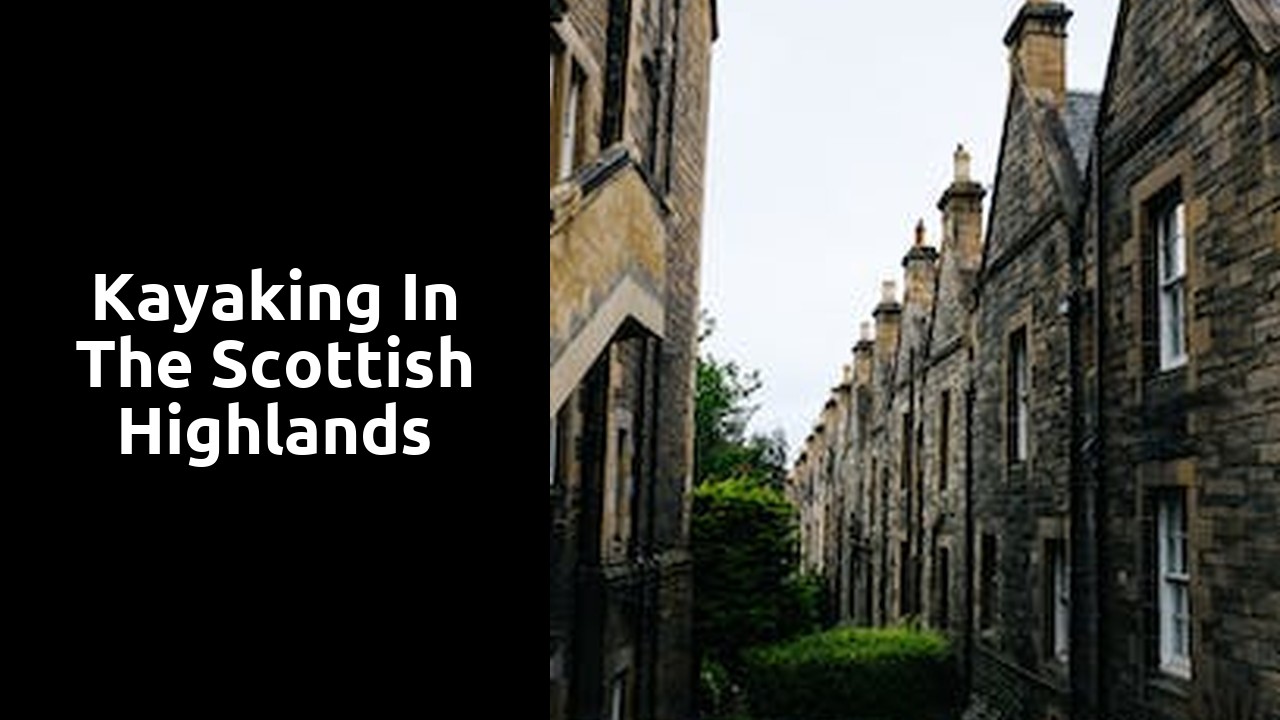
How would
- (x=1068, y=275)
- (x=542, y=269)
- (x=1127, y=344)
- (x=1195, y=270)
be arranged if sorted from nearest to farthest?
(x=542, y=269) → (x=1195, y=270) → (x=1127, y=344) → (x=1068, y=275)

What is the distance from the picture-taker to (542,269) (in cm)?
454

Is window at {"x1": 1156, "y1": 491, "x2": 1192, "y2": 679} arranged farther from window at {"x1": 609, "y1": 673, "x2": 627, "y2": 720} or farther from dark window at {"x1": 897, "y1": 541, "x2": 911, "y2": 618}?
dark window at {"x1": 897, "y1": 541, "x2": 911, "y2": 618}

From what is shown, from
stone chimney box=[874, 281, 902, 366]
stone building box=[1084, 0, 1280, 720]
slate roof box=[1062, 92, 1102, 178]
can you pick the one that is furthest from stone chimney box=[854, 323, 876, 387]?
stone building box=[1084, 0, 1280, 720]

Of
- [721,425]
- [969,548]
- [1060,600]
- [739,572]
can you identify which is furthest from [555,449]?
[721,425]

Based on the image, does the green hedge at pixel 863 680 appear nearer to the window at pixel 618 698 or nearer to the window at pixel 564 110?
the window at pixel 618 698

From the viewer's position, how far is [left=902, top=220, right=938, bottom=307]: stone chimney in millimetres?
28219

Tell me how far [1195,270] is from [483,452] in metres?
9.27

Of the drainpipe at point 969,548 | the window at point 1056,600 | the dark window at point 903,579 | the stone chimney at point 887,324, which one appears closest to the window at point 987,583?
the drainpipe at point 969,548

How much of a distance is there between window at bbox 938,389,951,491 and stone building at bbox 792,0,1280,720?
0.05 meters

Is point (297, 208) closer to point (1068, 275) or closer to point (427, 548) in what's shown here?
point (427, 548)

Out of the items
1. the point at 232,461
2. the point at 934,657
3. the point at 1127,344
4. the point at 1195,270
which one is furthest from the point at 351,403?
the point at 934,657

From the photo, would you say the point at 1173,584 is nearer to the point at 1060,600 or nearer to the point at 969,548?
the point at 1060,600

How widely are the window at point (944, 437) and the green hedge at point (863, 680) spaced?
3.12 metres

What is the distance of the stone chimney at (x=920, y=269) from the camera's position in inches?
1111
